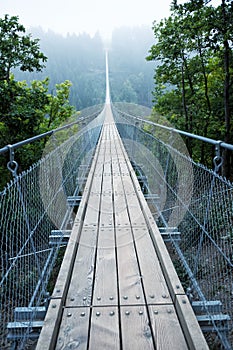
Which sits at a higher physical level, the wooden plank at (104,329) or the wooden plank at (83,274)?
the wooden plank at (83,274)

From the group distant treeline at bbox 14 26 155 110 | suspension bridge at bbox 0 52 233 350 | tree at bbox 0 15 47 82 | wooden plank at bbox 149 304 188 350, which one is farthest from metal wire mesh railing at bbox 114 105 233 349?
distant treeline at bbox 14 26 155 110

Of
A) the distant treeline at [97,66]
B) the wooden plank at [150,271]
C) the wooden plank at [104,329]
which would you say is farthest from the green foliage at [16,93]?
the distant treeline at [97,66]

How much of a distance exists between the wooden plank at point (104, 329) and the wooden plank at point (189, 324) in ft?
1.07

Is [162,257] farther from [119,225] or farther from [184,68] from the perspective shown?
[184,68]

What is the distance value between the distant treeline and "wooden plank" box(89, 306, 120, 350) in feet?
112

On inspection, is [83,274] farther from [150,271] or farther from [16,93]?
[16,93]

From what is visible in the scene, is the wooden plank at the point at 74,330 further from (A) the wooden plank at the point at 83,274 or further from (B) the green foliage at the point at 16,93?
(B) the green foliage at the point at 16,93

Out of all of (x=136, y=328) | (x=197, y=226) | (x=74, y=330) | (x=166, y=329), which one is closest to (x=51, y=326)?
(x=74, y=330)

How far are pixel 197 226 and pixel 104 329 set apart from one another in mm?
1096

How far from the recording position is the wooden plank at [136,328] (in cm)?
141

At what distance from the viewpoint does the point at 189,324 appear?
1465mm

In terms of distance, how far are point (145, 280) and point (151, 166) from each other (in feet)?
7.48

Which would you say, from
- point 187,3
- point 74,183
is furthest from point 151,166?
point 187,3

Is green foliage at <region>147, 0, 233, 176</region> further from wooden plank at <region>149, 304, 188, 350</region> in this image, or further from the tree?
wooden plank at <region>149, 304, 188, 350</region>
